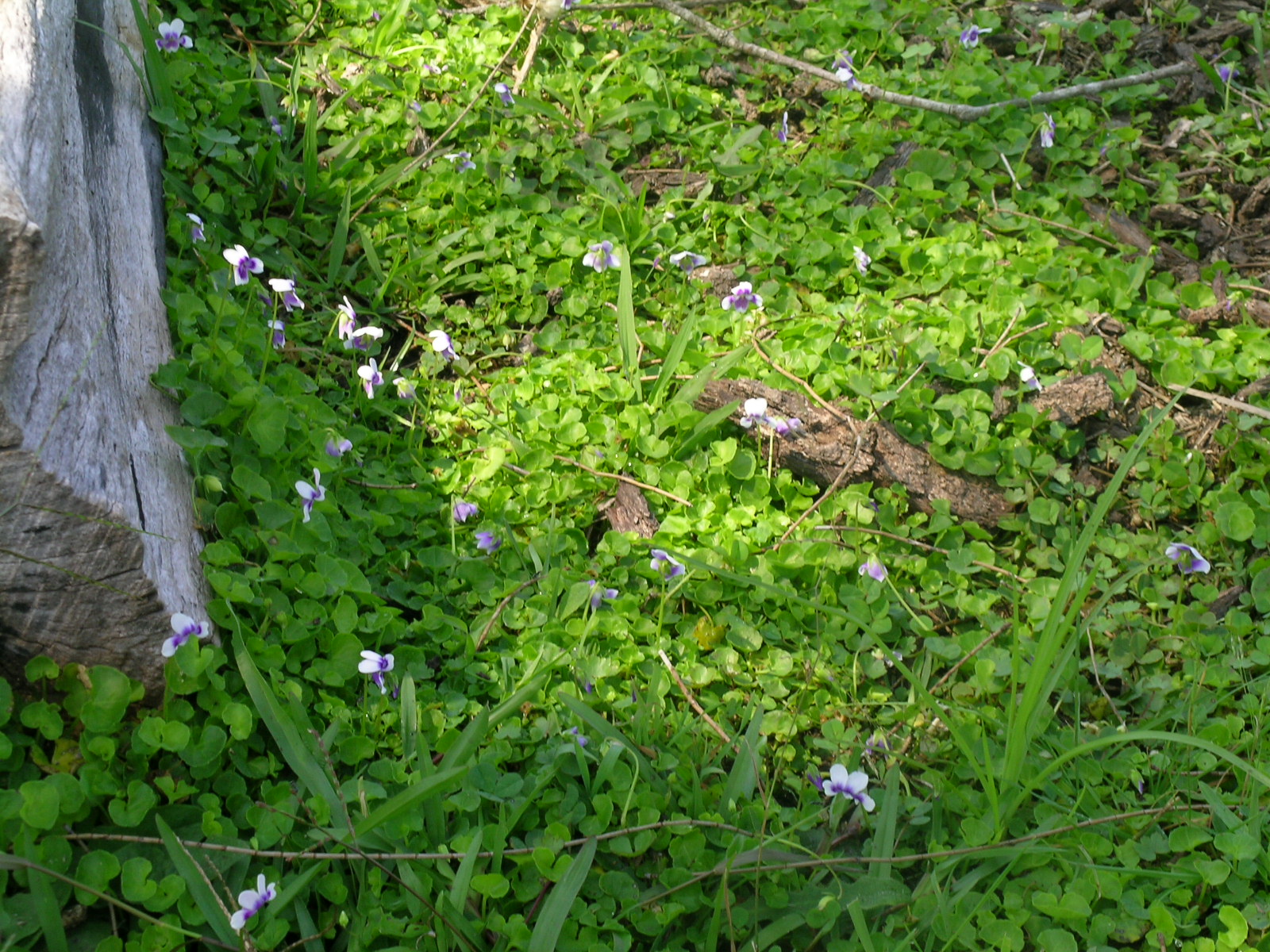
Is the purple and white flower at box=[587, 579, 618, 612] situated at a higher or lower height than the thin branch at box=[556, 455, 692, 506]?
lower

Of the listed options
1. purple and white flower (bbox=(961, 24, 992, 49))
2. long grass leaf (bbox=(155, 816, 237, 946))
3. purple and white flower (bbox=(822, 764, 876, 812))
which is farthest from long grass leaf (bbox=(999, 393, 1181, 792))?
purple and white flower (bbox=(961, 24, 992, 49))

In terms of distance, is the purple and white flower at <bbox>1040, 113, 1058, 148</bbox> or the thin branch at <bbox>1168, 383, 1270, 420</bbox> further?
the purple and white flower at <bbox>1040, 113, 1058, 148</bbox>

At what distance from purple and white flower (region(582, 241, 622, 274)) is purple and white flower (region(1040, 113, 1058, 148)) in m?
1.72

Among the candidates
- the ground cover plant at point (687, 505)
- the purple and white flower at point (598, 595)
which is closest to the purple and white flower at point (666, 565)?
the ground cover plant at point (687, 505)

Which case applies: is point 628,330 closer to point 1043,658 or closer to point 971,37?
point 1043,658

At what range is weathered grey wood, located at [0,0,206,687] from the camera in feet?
5.54

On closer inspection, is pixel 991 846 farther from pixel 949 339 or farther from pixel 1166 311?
pixel 1166 311

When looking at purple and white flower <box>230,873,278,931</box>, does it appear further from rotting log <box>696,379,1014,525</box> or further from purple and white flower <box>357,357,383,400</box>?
rotting log <box>696,379,1014,525</box>

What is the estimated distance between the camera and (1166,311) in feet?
11.1

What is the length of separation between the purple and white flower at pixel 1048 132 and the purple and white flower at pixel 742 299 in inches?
56.3

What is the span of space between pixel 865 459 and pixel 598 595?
85 centimetres

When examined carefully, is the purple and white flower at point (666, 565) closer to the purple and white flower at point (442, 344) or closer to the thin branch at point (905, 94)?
the purple and white flower at point (442, 344)

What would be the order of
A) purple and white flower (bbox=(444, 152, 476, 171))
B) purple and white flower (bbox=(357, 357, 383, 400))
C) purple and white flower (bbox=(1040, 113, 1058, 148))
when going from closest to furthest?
purple and white flower (bbox=(357, 357, 383, 400)), purple and white flower (bbox=(444, 152, 476, 171)), purple and white flower (bbox=(1040, 113, 1058, 148))

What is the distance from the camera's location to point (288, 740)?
1.92 m
